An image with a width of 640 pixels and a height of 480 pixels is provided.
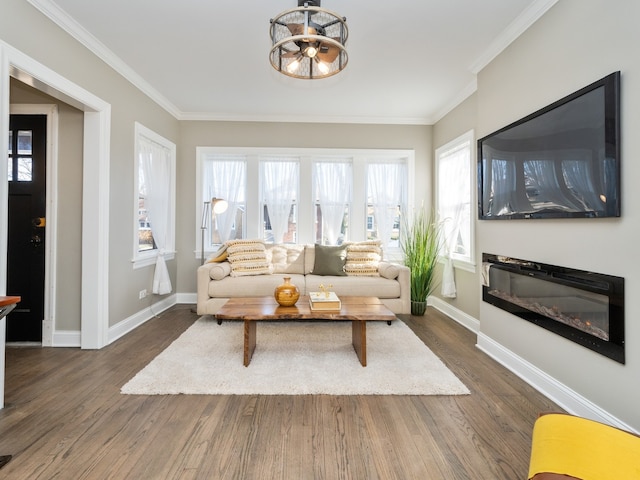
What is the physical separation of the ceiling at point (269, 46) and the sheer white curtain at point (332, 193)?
86 cm

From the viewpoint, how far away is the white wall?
5.45 ft

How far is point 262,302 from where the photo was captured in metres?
3.02

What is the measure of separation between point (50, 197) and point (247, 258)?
6.75 feet

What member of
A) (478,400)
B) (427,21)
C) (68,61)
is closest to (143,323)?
(68,61)

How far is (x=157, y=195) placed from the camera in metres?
4.14

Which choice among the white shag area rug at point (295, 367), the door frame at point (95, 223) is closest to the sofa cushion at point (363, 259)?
the white shag area rug at point (295, 367)

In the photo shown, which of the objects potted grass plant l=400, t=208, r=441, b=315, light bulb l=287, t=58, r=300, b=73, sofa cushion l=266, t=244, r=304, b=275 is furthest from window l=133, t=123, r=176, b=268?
potted grass plant l=400, t=208, r=441, b=315

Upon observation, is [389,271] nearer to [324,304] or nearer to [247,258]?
[324,304]

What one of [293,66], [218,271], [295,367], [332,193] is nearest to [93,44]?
[293,66]

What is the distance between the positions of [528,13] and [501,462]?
3.00 metres

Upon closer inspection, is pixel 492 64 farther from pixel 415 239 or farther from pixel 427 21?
pixel 415 239

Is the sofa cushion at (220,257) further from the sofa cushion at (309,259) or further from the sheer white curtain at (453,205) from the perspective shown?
the sheer white curtain at (453,205)

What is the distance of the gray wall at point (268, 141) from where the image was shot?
4801mm

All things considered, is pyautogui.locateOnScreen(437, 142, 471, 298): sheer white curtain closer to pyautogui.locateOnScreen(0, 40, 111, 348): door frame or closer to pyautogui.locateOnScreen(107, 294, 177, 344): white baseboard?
pyautogui.locateOnScreen(107, 294, 177, 344): white baseboard
